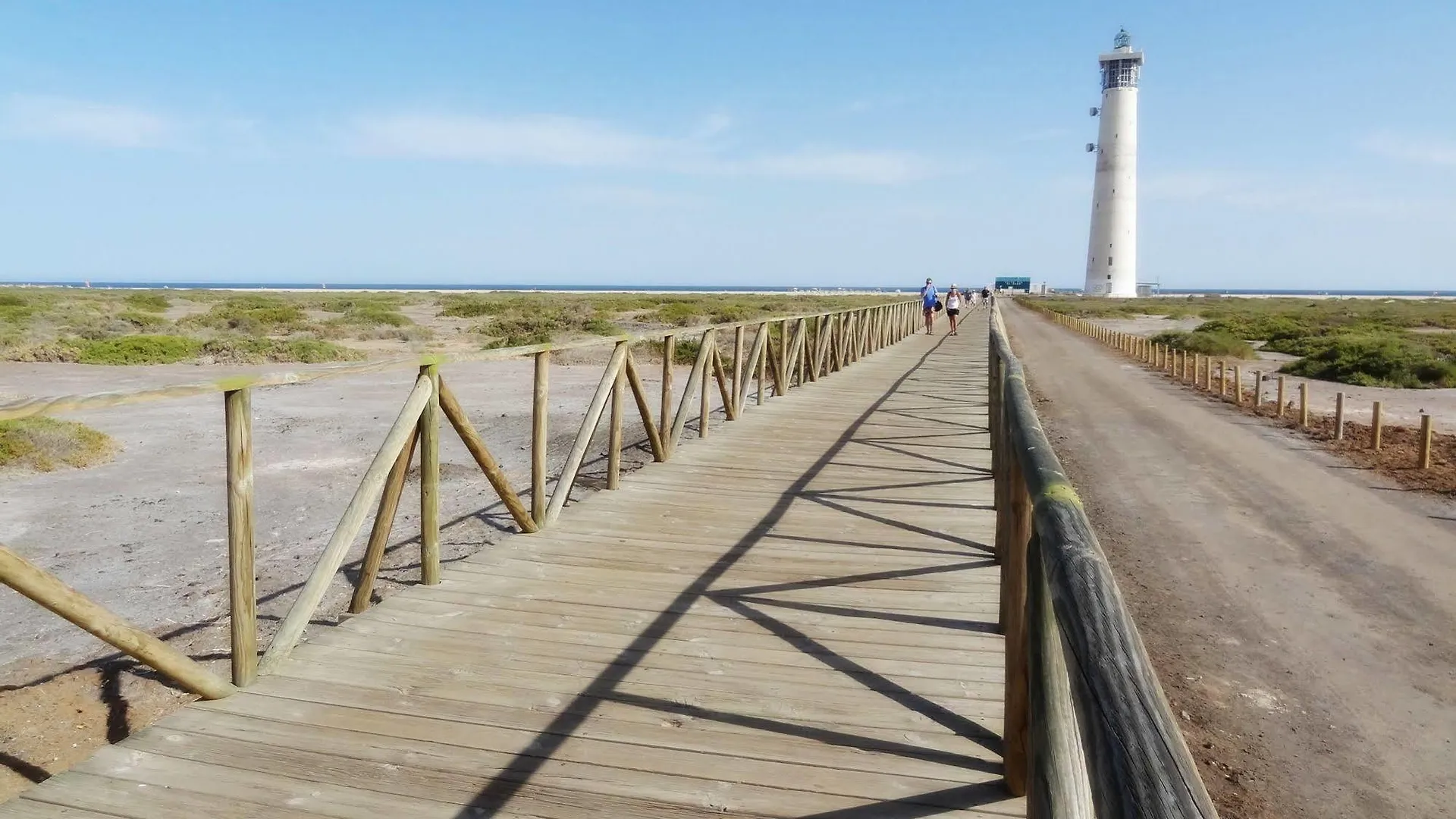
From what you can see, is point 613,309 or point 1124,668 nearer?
point 1124,668

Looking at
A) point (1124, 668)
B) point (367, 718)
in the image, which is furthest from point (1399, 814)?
point (367, 718)

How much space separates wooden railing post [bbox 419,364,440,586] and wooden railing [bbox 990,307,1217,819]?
255cm

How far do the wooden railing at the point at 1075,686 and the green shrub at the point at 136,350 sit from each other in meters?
24.1

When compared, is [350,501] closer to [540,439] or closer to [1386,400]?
[540,439]

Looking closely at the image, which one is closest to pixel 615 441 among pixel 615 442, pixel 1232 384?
pixel 615 442

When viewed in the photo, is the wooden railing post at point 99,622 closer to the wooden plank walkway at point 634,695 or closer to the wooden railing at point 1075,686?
the wooden plank walkway at point 634,695

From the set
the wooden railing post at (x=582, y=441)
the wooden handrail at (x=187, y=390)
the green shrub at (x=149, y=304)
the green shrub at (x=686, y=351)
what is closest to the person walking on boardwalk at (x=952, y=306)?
the green shrub at (x=686, y=351)

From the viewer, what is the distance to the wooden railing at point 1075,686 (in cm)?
115

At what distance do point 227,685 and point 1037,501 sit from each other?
2.73m

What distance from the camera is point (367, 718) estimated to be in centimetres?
313

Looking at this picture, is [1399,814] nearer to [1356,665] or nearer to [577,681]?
[1356,665]

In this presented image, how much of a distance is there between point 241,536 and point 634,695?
1434 mm

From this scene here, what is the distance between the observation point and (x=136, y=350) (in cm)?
2286

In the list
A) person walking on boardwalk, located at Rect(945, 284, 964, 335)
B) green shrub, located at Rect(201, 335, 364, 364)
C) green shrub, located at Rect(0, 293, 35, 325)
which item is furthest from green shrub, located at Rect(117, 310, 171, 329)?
person walking on boardwalk, located at Rect(945, 284, 964, 335)
